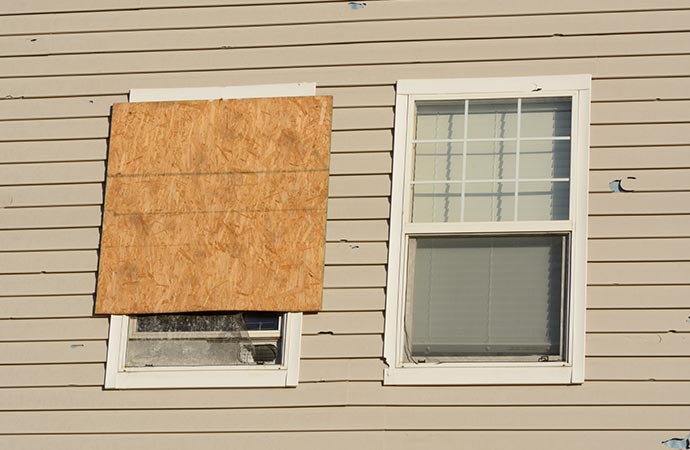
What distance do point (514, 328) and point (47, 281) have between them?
2.78m

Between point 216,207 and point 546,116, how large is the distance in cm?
200

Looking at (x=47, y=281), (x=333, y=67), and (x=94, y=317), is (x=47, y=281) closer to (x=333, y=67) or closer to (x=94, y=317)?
(x=94, y=317)

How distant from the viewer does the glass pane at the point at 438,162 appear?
28.6 feet

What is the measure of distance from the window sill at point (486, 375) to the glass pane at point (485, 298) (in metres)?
0.12

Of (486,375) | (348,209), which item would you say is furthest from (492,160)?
(486,375)

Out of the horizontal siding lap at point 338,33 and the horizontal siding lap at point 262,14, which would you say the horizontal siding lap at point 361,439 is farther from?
the horizontal siding lap at point 262,14

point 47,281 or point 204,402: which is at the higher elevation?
point 47,281

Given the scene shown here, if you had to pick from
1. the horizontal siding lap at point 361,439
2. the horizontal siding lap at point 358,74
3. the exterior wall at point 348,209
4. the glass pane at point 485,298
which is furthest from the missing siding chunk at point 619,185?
the horizontal siding lap at point 361,439

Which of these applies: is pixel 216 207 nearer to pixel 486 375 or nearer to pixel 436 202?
pixel 436 202

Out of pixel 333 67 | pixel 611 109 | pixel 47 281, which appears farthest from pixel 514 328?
pixel 47 281

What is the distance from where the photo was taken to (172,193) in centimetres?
882

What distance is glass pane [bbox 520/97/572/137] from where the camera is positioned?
342 inches

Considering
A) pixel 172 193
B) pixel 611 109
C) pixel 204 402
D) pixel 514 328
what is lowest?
pixel 204 402

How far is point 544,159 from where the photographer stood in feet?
28.3
